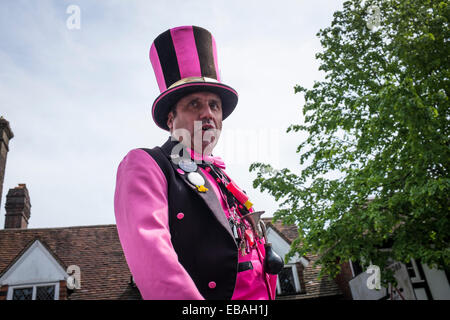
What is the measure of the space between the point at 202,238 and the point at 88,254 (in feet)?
50.7

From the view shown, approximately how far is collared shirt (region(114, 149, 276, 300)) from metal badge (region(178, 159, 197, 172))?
200 mm

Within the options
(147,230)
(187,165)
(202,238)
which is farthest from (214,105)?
(147,230)

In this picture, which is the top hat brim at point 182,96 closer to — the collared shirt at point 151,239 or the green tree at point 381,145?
the collared shirt at point 151,239

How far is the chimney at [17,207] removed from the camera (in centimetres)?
1747

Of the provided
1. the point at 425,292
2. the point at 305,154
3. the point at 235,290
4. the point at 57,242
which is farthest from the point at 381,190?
the point at 57,242

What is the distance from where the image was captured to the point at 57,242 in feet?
52.7

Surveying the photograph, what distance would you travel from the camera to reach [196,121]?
6.51 ft

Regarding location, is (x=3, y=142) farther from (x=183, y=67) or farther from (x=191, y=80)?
(x=191, y=80)

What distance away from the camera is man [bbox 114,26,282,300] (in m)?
1.28

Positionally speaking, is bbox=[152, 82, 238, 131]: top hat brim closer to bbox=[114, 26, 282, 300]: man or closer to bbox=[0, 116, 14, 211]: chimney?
bbox=[114, 26, 282, 300]: man

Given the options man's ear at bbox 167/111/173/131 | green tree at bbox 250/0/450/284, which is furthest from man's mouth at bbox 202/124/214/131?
green tree at bbox 250/0/450/284

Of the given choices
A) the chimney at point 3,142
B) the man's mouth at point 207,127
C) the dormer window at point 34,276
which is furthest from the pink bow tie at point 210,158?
the chimney at point 3,142

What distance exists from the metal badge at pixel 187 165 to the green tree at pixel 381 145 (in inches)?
269

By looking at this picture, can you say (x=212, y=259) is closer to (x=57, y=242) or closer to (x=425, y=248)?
(x=425, y=248)
